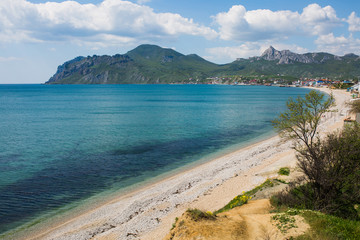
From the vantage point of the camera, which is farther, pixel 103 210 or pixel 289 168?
pixel 289 168

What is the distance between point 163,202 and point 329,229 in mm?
15217

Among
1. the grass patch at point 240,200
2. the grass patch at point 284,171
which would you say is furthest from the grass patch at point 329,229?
the grass patch at point 284,171

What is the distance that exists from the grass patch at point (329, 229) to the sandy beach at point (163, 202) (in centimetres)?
964

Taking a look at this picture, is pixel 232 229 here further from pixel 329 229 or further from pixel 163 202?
pixel 163 202

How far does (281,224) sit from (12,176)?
33.5m

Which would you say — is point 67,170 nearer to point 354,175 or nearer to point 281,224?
point 281,224

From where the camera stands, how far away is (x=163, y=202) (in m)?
25.4

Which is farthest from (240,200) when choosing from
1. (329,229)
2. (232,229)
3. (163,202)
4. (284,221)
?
(329,229)

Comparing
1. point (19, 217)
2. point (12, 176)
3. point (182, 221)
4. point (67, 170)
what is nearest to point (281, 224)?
point (182, 221)

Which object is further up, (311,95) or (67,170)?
(311,95)

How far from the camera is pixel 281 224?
A: 14.7m

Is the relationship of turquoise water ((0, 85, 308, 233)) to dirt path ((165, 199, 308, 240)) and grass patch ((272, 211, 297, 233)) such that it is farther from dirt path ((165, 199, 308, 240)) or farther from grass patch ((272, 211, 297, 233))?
grass patch ((272, 211, 297, 233))

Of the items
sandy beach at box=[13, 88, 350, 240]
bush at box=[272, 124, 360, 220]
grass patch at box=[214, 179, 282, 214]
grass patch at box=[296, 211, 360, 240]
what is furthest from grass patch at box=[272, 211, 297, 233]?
sandy beach at box=[13, 88, 350, 240]

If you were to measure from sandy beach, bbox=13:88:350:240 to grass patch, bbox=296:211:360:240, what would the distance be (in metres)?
9.64
